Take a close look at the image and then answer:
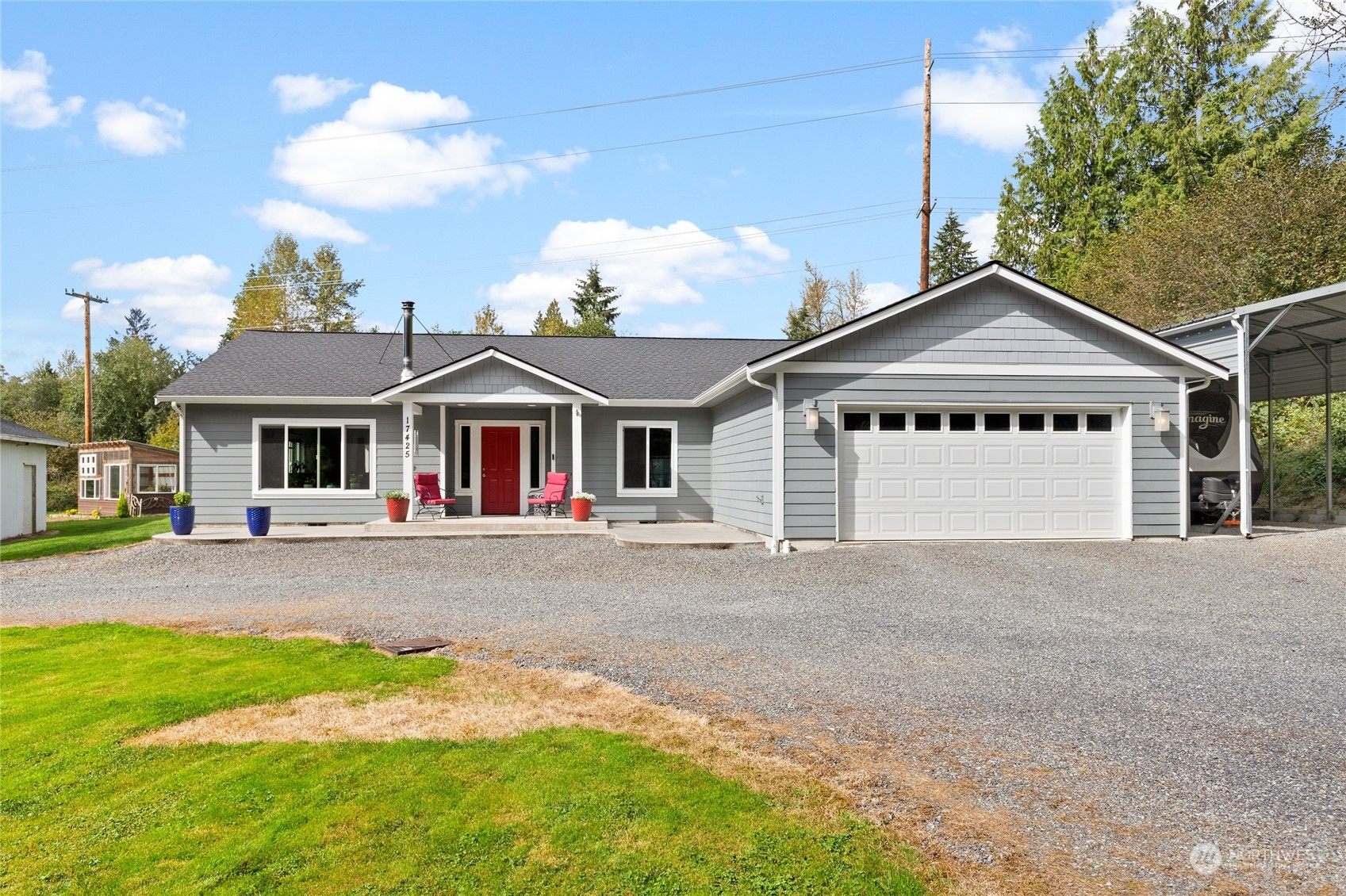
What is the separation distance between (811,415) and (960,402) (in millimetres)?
2369

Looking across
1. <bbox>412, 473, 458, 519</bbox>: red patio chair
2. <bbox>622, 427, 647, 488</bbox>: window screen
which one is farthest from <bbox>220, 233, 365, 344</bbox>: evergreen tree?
<bbox>622, 427, 647, 488</bbox>: window screen

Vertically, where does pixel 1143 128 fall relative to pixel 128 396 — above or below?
above

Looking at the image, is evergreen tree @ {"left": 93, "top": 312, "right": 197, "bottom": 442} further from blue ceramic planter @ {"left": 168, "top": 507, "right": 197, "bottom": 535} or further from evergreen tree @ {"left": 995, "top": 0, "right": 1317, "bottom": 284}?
evergreen tree @ {"left": 995, "top": 0, "right": 1317, "bottom": 284}

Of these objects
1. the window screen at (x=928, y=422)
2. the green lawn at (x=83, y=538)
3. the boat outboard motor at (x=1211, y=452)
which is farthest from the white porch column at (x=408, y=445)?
the boat outboard motor at (x=1211, y=452)

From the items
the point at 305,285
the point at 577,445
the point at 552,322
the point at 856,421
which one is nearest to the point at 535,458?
the point at 577,445

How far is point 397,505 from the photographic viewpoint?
49.9 feet

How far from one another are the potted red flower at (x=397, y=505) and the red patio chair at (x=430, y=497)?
0.86 feet

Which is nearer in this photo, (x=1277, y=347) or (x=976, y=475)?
(x=976, y=475)

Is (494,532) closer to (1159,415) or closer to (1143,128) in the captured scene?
(1159,415)

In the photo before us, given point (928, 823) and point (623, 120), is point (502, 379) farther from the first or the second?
point (928, 823)

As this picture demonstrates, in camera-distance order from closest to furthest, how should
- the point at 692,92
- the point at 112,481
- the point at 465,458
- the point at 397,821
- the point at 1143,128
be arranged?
1. the point at 397,821
2. the point at 465,458
3. the point at 692,92
4. the point at 112,481
5. the point at 1143,128

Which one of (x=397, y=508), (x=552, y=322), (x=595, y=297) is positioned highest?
(x=595, y=297)

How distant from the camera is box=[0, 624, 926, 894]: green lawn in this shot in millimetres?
3039

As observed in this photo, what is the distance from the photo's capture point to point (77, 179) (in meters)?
23.8
